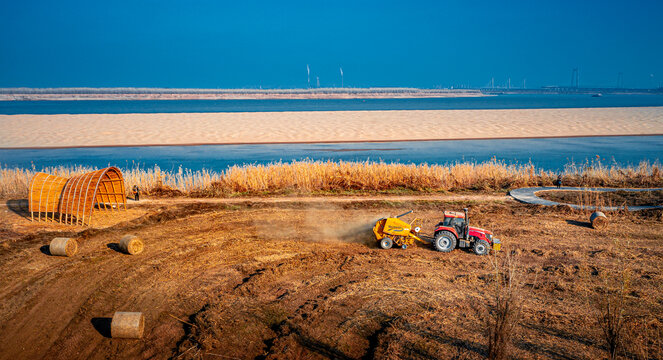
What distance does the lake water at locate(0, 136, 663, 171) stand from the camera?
3133 centimetres

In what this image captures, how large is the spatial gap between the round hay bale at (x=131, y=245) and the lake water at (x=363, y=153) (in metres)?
17.2

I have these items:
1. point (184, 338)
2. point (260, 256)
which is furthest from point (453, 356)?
point (260, 256)

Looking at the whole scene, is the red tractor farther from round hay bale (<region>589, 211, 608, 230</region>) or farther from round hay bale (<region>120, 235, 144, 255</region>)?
round hay bale (<region>120, 235, 144, 255</region>)

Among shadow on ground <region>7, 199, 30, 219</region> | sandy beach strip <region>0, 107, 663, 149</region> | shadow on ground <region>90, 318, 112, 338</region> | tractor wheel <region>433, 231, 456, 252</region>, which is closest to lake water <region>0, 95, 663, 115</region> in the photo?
sandy beach strip <region>0, 107, 663, 149</region>

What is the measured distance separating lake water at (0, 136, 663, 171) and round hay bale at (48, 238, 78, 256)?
57.1 ft

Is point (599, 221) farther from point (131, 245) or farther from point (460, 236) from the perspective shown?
point (131, 245)

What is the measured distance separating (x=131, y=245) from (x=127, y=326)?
13.2ft

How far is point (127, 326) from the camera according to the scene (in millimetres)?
7840

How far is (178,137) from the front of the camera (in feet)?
140

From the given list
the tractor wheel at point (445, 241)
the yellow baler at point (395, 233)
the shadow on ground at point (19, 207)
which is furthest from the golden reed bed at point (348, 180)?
the tractor wheel at point (445, 241)

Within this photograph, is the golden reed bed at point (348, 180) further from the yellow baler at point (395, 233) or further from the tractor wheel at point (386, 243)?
the tractor wheel at point (386, 243)

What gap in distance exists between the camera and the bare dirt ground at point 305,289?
25.1 feet

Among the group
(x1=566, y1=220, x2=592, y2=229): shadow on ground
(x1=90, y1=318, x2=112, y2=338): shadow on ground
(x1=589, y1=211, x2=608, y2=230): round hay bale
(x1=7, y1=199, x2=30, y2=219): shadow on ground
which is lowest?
(x1=566, y1=220, x2=592, y2=229): shadow on ground

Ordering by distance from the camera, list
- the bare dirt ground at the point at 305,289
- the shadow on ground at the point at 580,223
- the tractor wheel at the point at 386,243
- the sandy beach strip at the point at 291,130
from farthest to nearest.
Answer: the sandy beach strip at the point at 291,130 → the shadow on ground at the point at 580,223 → the tractor wheel at the point at 386,243 → the bare dirt ground at the point at 305,289
